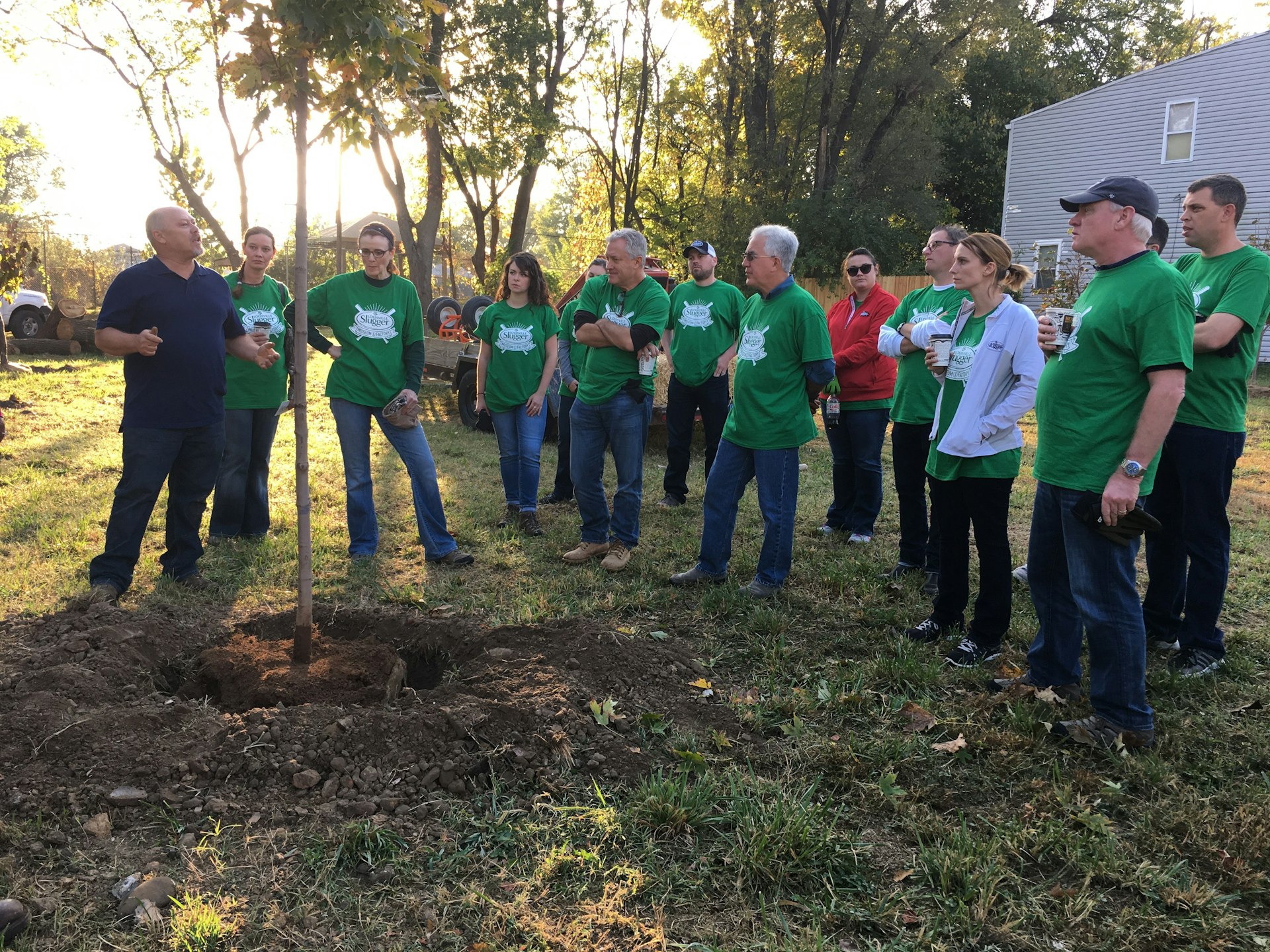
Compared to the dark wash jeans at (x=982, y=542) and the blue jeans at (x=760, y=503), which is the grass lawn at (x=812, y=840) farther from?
the blue jeans at (x=760, y=503)

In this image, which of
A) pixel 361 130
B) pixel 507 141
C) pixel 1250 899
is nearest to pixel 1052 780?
pixel 1250 899

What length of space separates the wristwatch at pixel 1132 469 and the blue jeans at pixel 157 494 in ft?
15.7

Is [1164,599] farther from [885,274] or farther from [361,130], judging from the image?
[885,274]

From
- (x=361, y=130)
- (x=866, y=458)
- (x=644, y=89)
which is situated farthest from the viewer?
(x=644, y=89)

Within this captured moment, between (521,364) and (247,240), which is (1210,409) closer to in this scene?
(521,364)

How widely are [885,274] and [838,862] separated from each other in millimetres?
22800

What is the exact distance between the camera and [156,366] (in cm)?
492

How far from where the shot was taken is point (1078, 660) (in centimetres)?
386

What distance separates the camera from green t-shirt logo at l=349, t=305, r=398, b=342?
18.8ft

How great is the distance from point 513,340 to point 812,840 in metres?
4.67

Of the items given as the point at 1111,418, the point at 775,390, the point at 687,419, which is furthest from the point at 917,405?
the point at 687,419

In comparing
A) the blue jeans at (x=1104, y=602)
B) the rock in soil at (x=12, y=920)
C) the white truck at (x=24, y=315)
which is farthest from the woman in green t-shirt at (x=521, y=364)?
the white truck at (x=24, y=315)

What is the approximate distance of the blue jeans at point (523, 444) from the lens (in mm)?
6734

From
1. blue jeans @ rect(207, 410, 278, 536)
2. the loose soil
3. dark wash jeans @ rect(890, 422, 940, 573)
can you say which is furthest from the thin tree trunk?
dark wash jeans @ rect(890, 422, 940, 573)
